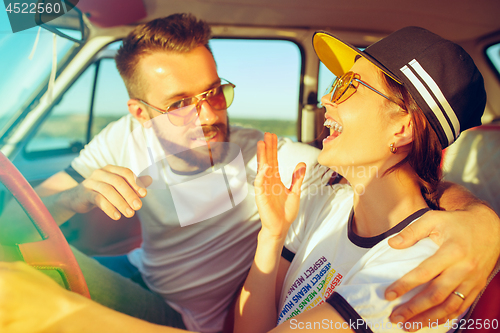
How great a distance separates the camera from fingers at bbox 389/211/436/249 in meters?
0.76

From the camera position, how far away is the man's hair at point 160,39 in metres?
1.47

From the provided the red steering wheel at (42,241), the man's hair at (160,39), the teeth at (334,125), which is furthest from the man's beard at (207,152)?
the red steering wheel at (42,241)

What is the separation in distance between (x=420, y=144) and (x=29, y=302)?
1119 mm

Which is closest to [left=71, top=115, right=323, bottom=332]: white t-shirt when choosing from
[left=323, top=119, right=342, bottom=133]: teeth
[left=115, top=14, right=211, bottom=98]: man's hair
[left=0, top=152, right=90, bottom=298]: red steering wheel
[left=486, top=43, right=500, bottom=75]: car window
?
[left=323, top=119, right=342, bottom=133]: teeth

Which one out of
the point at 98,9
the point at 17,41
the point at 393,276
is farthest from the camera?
the point at 98,9

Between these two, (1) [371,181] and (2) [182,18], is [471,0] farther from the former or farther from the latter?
(2) [182,18]

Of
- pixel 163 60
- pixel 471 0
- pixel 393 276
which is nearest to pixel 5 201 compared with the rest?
pixel 163 60

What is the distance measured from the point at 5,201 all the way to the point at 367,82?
140 cm

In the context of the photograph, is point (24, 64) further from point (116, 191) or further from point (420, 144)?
point (420, 144)

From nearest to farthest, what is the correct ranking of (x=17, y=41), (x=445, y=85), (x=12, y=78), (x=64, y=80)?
(x=445, y=85) < (x=17, y=41) < (x=12, y=78) < (x=64, y=80)

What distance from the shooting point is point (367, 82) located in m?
1.01

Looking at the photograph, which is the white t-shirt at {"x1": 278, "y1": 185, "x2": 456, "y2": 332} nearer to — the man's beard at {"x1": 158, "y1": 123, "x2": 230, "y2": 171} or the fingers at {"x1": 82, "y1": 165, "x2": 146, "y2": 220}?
the man's beard at {"x1": 158, "y1": 123, "x2": 230, "y2": 171}

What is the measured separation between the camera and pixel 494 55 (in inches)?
80.7

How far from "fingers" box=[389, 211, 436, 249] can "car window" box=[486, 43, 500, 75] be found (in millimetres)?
1939
